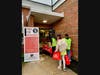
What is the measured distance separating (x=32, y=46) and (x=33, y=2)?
4.65 meters

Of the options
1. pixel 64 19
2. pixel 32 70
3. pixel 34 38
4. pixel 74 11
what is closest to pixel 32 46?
pixel 34 38

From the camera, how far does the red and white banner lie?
3.30 metres

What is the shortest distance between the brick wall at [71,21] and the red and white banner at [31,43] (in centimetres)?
259

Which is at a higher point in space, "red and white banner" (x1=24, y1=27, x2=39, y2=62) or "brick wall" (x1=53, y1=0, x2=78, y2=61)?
"brick wall" (x1=53, y1=0, x2=78, y2=61)

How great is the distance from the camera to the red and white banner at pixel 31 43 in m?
3.30

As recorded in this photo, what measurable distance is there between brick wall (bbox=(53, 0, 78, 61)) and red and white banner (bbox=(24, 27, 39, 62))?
259 centimetres

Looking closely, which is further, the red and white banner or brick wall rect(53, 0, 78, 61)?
brick wall rect(53, 0, 78, 61)

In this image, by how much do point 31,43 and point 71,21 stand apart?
310 centimetres

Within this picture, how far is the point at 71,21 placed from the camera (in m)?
5.74

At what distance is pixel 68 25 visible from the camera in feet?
19.7

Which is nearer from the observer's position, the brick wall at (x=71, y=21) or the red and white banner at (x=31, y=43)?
the red and white banner at (x=31, y=43)

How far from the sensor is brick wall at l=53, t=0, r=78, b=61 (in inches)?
214
